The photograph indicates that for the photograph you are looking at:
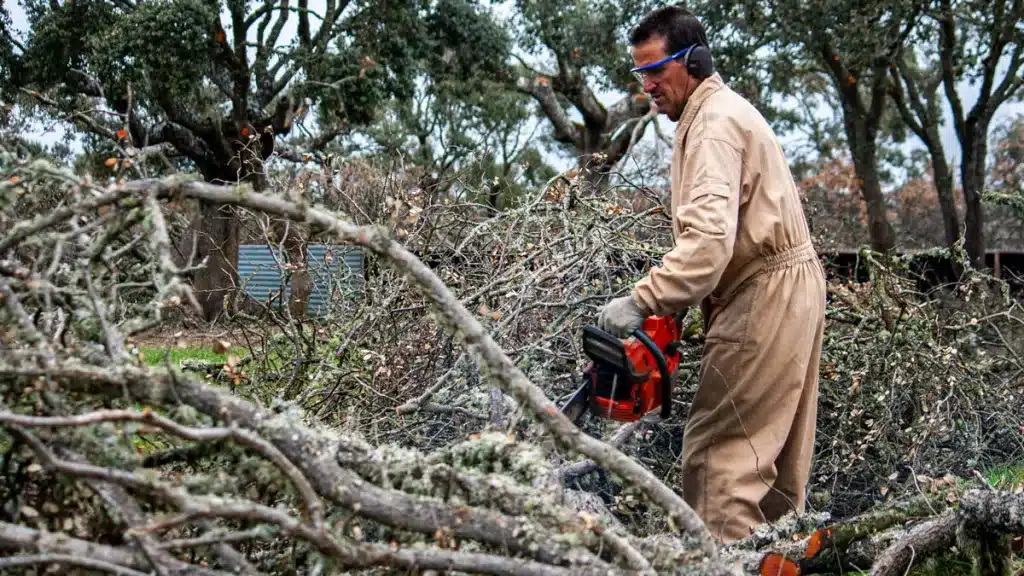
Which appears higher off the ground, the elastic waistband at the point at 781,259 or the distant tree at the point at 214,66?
the distant tree at the point at 214,66

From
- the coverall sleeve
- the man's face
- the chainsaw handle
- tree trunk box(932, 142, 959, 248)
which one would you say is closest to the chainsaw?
the chainsaw handle

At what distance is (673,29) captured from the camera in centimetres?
348

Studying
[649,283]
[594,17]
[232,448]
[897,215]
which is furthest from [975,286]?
[897,215]

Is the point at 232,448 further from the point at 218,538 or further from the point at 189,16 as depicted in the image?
the point at 189,16

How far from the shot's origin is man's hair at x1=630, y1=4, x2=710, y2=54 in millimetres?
3484

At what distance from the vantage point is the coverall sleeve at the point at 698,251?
3.11m

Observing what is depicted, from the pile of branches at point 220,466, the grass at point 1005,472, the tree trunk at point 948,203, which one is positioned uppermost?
the tree trunk at point 948,203

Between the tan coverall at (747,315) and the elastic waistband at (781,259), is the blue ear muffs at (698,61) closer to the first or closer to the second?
the tan coverall at (747,315)

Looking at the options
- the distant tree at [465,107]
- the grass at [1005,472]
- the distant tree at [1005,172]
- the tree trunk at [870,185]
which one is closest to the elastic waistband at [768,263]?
the grass at [1005,472]

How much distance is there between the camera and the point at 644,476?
2.28 metres

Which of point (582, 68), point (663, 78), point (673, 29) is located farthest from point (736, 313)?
point (582, 68)

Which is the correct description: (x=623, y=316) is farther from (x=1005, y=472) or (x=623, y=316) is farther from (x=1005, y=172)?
(x=1005, y=172)

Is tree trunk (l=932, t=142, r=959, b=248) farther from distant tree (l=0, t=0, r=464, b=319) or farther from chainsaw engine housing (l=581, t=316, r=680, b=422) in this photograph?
chainsaw engine housing (l=581, t=316, r=680, b=422)

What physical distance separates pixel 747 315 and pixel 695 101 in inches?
31.4
